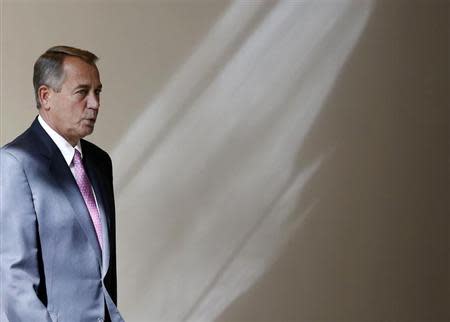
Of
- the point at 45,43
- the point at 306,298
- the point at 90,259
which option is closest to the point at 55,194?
the point at 90,259

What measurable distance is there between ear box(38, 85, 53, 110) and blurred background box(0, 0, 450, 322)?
6.30 feet

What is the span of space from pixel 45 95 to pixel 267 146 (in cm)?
241

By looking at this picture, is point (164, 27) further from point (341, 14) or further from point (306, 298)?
point (306, 298)

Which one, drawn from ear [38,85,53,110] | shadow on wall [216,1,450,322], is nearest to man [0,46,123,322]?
ear [38,85,53,110]

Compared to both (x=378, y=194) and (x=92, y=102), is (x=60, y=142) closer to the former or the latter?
(x=92, y=102)

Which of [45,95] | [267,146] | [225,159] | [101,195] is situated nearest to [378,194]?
[267,146]

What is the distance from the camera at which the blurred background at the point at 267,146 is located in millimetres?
4340

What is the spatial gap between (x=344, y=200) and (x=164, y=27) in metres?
1.27

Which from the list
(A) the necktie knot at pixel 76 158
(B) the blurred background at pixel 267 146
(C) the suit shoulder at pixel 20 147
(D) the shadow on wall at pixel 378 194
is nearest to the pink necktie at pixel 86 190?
(A) the necktie knot at pixel 76 158

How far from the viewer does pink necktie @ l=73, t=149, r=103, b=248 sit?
2.24 meters

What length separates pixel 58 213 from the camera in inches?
85.0

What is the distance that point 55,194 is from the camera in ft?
7.10

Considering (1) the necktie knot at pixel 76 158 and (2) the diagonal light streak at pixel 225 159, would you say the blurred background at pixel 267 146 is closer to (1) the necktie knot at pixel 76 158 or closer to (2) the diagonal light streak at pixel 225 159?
(2) the diagonal light streak at pixel 225 159

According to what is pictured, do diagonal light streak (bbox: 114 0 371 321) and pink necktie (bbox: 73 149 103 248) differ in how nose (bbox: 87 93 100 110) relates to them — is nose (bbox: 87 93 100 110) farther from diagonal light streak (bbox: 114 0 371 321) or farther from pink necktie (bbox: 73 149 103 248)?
diagonal light streak (bbox: 114 0 371 321)
